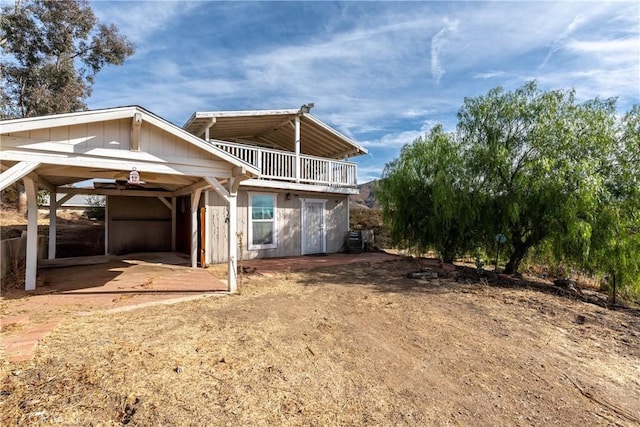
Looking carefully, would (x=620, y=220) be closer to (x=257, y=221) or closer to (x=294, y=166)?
(x=294, y=166)

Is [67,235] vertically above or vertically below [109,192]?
below

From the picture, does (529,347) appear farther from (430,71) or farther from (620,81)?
(430,71)

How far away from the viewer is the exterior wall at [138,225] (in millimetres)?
11492

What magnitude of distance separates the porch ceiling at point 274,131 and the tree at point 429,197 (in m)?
3.19

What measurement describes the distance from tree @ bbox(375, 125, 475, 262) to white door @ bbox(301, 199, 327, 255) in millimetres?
2596

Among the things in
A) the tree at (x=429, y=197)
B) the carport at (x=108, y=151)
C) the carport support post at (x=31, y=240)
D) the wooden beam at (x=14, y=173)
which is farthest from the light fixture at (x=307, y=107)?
the wooden beam at (x=14, y=173)

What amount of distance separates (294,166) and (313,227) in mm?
2429

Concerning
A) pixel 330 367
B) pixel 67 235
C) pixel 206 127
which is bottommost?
pixel 330 367

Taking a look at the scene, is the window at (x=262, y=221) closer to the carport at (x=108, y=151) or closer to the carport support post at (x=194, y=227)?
the carport support post at (x=194, y=227)

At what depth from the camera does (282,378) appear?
3.10 m

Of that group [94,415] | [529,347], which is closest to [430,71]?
[529,347]

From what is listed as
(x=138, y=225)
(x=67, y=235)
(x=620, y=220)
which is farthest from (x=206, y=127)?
(x=620, y=220)

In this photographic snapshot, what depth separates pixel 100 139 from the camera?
484 cm

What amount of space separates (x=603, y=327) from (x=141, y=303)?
7576 mm
